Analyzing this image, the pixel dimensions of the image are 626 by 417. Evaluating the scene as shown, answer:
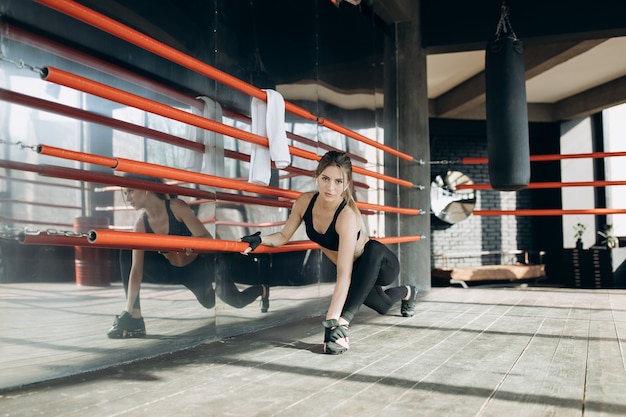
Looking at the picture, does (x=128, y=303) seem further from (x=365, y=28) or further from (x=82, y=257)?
(x=365, y=28)

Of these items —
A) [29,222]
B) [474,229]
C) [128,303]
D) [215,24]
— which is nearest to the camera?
[29,222]

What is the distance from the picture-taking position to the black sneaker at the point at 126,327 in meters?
2.07

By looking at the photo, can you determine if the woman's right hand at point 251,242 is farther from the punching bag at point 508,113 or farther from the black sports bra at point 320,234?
the punching bag at point 508,113

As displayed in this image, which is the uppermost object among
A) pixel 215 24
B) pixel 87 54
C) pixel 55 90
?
pixel 215 24

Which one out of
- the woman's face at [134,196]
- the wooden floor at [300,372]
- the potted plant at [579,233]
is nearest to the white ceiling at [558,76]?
the potted plant at [579,233]

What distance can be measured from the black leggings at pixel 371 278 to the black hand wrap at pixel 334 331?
0.31ft

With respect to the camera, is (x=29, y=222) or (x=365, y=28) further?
(x=365, y=28)

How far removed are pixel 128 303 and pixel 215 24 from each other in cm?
126

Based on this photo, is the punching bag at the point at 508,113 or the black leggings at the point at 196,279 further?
the punching bag at the point at 508,113

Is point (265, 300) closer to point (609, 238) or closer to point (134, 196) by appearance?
point (134, 196)

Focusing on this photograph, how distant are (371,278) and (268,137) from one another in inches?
29.8

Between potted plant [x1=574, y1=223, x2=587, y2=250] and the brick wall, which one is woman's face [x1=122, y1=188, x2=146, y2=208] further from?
the brick wall

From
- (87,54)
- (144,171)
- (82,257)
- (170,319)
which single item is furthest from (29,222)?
(170,319)

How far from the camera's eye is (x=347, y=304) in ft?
8.14
